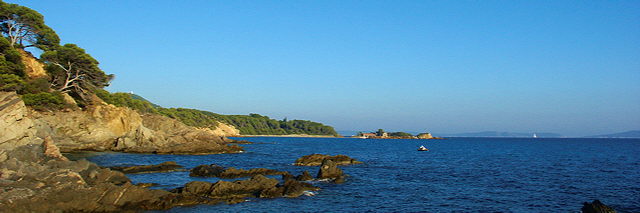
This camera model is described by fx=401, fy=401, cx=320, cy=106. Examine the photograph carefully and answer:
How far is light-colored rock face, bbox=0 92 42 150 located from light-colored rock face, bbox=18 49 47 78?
2702 centimetres

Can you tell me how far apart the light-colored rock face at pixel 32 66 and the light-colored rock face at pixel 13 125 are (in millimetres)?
27018

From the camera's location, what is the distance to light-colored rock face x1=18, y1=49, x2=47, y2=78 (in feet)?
199

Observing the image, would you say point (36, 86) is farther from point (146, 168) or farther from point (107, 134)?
point (146, 168)

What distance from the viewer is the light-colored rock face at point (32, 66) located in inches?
2389

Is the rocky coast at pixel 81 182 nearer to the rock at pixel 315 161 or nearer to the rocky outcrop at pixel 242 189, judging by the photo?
the rocky outcrop at pixel 242 189

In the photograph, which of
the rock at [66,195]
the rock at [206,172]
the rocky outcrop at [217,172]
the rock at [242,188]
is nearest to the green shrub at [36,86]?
the rocky outcrop at [217,172]

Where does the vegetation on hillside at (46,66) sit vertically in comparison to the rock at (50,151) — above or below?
above

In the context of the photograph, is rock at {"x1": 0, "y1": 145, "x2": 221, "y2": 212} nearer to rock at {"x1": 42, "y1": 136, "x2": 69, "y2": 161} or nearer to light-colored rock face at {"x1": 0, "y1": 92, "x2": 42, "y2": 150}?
rock at {"x1": 42, "y1": 136, "x2": 69, "y2": 161}

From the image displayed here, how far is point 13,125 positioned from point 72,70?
33106 millimetres

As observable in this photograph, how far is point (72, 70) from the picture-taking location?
65.8 m

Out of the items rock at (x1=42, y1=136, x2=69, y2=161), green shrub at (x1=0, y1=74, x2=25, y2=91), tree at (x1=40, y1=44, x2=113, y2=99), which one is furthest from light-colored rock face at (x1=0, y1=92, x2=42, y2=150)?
tree at (x1=40, y1=44, x2=113, y2=99)

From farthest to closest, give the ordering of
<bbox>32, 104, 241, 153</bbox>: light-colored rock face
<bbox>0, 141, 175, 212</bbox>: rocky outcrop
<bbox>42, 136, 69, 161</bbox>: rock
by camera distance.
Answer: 1. <bbox>32, 104, 241, 153</bbox>: light-colored rock face
2. <bbox>42, 136, 69, 161</bbox>: rock
3. <bbox>0, 141, 175, 212</bbox>: rocky outcrop

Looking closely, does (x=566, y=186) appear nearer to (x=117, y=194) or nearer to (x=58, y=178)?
(x=117, y=194)

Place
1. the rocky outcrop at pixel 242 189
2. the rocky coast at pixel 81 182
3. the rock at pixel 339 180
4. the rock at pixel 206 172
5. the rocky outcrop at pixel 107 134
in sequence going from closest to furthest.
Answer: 1. the rocky coast at pixel 81 182
2. the rocky outcrop at pixel 242 189
3. the rock at pixel 339 180
4. the rock at pixel 206 172
5. the rocky outcrop at pixel 107 134
